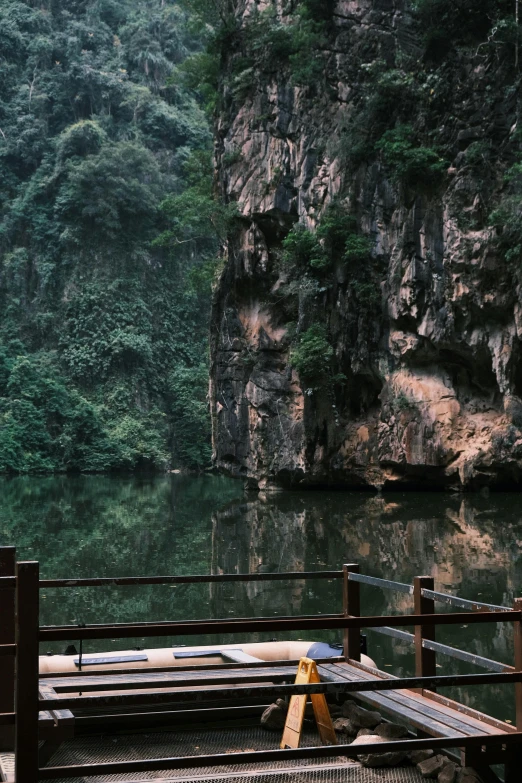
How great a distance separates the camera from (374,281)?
2594cm

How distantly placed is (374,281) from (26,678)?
76.4ft

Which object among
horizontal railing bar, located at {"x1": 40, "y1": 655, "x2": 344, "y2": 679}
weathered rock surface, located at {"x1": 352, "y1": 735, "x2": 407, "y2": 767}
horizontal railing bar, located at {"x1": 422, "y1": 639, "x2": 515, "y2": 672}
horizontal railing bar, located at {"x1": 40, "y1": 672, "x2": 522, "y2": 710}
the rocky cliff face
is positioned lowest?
weathered rock surface, located at {"x1": 352, "y1": 735, "x2": 407, "y2": 767}

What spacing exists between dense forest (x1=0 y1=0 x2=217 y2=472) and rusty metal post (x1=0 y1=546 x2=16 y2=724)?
141 feet

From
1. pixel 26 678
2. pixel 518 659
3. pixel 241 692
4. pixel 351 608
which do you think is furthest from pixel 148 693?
pixel 351 608

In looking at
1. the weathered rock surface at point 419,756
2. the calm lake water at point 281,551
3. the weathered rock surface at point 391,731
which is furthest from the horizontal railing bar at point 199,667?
the calm lake water at point 281,551

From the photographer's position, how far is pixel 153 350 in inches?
2080

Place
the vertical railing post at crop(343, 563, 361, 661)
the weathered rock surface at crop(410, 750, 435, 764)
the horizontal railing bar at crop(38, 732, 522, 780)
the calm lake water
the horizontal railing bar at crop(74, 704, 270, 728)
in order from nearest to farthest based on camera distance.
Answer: the horizontal railing bar at crop(38, 732, 522, 780), the weathered rock surface at crop(410, 750, 435, 764), the horizontal railing bar at crop(74, 704, 270, 728), the vertical railing post at crop(343, 563, 361, 661), the calm lake water

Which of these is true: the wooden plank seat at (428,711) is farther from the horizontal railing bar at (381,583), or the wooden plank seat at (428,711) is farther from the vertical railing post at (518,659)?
the horizontal railing bar at (381,583)

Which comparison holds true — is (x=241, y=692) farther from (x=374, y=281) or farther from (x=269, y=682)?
(x=374, y=281)

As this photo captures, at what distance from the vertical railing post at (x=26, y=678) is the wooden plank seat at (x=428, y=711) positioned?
175cm

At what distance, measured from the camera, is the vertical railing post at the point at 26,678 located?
3.33 m

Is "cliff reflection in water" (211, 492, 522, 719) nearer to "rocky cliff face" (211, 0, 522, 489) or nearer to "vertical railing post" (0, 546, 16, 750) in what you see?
"rocky cliff face" (211, 0, 522, 489)

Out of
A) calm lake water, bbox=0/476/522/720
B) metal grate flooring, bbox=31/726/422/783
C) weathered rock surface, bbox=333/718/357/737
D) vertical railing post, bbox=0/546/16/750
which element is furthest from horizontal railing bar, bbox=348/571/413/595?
calm lake water, bbox=0/476/522/720

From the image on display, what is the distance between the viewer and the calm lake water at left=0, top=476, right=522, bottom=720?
10.2 m
